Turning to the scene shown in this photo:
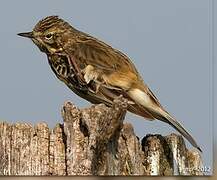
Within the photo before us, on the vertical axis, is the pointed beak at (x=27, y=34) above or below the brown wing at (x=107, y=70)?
above

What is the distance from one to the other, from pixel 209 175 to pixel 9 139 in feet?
1.94

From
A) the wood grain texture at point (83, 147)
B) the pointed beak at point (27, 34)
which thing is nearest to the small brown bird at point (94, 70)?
the pointed beak at point (27, 34)

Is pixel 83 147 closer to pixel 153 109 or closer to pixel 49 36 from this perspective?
pixel 153 109

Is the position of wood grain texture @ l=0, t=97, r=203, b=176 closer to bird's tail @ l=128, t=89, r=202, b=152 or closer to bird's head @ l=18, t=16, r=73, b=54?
bird's tail @ l=128, t=89, r=202, b=152

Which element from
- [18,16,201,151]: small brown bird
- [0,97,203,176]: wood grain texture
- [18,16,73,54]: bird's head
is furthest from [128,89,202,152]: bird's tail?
[18,16,73,54]: bird's head

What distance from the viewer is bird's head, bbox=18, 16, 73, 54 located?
61.8 inches

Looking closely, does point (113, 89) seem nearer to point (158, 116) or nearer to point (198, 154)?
point (158, 116)

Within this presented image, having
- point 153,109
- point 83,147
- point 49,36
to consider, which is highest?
point 49,36

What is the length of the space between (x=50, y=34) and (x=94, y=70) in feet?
0.55

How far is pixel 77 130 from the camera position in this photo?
137cm

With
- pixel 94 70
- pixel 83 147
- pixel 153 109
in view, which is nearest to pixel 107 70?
pixel 94 70

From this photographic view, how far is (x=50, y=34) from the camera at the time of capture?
1.61m

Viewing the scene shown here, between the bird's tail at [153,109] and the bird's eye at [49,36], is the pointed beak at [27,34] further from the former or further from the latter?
the bird's tail at [153,109]

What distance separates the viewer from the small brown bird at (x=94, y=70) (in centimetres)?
156
